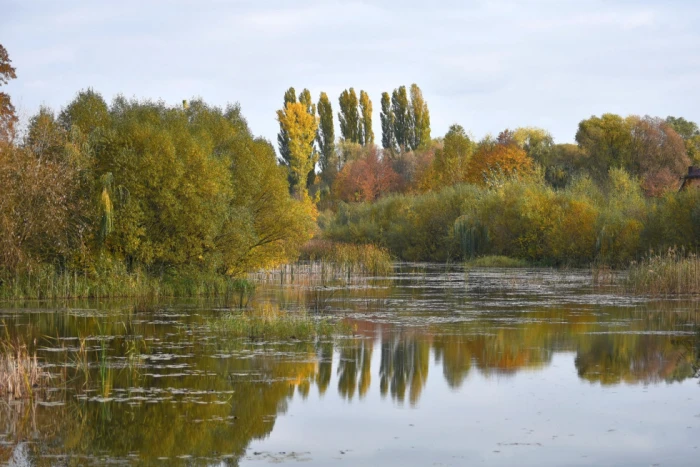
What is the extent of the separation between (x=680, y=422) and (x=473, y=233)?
42.4 m

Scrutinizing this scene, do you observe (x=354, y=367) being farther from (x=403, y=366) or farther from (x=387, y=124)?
(x=387, y=124)

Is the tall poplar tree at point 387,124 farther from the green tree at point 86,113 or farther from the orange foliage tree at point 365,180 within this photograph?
the green tree at point 86,113

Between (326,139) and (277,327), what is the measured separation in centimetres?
7130

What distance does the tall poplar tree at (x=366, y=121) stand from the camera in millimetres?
92812

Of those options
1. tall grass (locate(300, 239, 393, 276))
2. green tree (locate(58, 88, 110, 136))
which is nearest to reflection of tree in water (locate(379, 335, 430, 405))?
green tree (locate(58, 88, 110, 136))

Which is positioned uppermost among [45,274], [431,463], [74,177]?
[74,177]

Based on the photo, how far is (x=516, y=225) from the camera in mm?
51406

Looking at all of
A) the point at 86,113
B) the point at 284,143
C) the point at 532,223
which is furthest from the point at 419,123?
the point at 86,113

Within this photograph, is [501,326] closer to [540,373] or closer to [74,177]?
[540,373]

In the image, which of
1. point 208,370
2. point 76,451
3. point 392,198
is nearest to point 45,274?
point 208,370

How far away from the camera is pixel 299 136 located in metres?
77.2

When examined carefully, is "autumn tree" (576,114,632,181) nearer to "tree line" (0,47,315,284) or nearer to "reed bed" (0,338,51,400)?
"tree line" (0,47,315,284)

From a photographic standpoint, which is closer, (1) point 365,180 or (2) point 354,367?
(2) point 354,367

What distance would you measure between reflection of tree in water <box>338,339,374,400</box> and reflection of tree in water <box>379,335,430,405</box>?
10.1 inches
